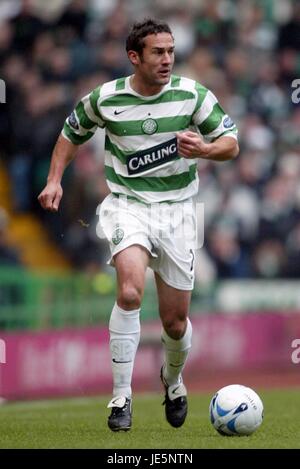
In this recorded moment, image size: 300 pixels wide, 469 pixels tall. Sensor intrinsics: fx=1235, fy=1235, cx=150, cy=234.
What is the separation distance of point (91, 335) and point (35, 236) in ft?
5.89

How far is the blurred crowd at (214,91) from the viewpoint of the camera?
1495 cm

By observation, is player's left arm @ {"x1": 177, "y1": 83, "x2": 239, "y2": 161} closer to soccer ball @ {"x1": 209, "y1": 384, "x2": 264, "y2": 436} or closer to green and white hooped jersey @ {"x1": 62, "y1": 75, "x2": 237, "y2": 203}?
green and white hooped jersey @ {"x1": 62, "y1": 75, "x2": 237, "y2": 203}

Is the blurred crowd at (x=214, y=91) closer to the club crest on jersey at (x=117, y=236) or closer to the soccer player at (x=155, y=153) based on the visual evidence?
the soccer player at (x=155, y=153)

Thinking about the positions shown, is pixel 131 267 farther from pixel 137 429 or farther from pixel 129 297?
pixel 137 429

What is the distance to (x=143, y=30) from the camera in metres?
7.34

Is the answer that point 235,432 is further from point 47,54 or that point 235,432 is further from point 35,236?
point 47,54

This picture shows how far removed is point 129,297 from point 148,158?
3.01ft

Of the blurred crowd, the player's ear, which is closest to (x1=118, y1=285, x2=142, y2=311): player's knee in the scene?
the player's ear

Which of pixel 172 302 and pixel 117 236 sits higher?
pixel 117 236

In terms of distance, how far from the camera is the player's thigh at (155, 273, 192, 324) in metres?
7.45

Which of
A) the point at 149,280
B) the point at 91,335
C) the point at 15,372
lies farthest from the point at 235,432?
the point at 149,280

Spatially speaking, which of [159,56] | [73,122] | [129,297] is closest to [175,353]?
[129,297]

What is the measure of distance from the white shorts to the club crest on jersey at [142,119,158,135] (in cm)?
42

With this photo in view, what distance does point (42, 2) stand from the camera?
15.6 m
